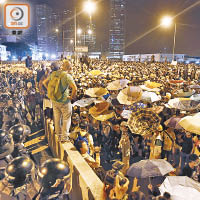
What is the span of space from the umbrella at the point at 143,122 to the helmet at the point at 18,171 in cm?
229

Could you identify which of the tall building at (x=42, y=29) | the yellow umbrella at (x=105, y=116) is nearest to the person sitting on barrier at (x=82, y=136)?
the yellow umbrella at (x=105, y=116)

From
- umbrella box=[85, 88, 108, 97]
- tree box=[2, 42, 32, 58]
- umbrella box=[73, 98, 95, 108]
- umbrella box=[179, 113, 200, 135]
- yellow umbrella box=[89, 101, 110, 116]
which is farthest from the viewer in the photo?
tree box=[2, 42, 32, 58]

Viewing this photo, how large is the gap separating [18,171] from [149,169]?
1861 millimetres

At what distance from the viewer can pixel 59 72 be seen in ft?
15.6

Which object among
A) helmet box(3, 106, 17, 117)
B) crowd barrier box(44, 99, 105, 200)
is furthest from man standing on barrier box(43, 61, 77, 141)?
helmet box(3, 106, 17, 117)

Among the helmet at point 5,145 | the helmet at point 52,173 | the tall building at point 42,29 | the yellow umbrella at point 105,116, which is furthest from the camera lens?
the tall building at point 42,29

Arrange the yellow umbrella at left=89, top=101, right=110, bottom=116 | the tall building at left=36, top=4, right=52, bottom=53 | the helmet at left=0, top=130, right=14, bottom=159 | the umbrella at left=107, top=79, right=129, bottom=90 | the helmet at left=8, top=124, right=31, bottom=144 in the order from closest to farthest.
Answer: the helmet at left=0, top=130, right=14, bottom=159 → the helmet at left=8, top=124, right=31, bottom=144 → the yellow umbrella at left=89, top=101, right=110, bottom=116 → the umbrella at left=107, top=79, right=129, bottom=90 → the tall building at left=36, top=4, right=52, bottom=53

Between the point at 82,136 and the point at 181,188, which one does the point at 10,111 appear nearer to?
the point at 82,136

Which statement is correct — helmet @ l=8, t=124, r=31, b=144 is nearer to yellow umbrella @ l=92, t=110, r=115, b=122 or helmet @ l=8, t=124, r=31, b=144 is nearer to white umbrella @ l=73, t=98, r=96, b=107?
yellow umbrella @ l=92, t=110, r=115, b=122

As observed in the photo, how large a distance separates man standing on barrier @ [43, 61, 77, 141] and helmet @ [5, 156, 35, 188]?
1.82 meters

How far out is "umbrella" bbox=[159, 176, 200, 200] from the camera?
2.64 meters

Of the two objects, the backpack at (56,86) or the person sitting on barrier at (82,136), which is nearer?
the person sitting on barrier at (82,136)

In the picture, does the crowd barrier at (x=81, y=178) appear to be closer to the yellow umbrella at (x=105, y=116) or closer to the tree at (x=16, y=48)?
the yellow umbrella at (x=105, y=116)

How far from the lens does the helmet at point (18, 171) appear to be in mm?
3016
